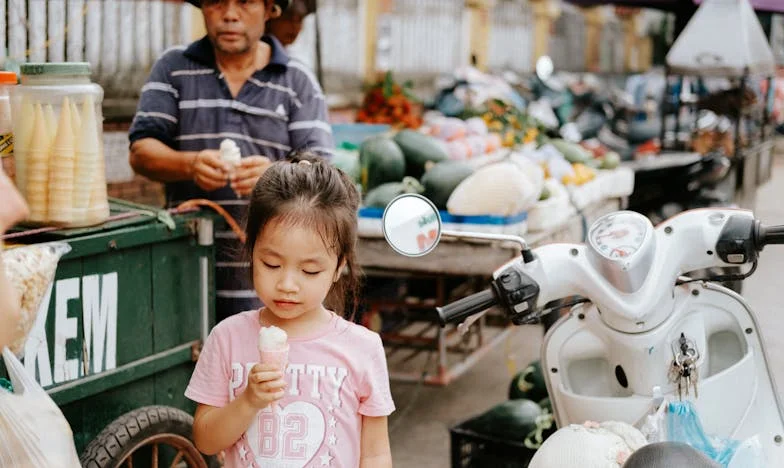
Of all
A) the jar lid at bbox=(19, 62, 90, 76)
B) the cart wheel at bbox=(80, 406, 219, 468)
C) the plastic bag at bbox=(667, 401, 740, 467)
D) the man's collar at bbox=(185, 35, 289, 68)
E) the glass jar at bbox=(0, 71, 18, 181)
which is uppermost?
the man's collar at bbox=(185, 35, 289, 68)

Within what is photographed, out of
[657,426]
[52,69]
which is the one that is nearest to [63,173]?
[52,69]

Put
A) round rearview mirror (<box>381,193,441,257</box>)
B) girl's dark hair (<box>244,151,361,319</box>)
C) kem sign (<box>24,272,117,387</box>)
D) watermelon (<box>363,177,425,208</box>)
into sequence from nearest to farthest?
girl's dark hair (<box>244,151,361,319</box>), round rearview mirror (<box>381,193,441,257</box>), kem sign (<box>24,272,117,387</box>), watermelon (<box>363,177,425,208</box>)

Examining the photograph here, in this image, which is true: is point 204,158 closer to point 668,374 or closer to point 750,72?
point 668,374

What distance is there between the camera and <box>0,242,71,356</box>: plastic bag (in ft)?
7.39

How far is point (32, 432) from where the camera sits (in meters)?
1.99

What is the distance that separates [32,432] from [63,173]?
3.33 ft

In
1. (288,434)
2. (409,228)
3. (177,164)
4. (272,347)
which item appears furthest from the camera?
(177,164)

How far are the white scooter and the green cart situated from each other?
1019mm

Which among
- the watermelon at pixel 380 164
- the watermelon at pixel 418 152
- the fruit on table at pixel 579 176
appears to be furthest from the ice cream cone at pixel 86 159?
the fruit on table at pixel 579 176

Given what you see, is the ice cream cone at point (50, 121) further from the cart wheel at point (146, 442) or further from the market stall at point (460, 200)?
the market stall at point (460, 200)

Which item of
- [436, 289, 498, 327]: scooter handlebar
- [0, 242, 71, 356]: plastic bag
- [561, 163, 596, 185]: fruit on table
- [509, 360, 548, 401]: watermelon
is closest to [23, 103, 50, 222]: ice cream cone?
[0, 242, 71, 356]: plastic bag

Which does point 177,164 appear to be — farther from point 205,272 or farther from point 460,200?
point 460,200

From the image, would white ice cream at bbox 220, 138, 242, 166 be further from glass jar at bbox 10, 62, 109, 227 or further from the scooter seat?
the scooter seat

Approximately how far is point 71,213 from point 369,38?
8.54m
